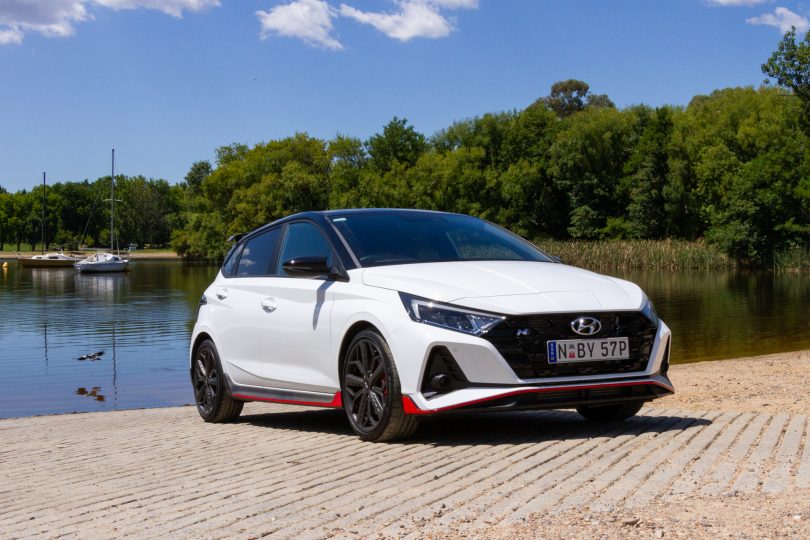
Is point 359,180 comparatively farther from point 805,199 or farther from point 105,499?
point 105,499

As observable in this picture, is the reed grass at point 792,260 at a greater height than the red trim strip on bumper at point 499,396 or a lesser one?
lesser

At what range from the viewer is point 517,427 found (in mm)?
7598

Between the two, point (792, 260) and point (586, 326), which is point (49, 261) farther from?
point (586, 326)

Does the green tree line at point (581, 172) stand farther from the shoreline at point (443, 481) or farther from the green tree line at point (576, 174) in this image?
the shoreline at point (443, 481)

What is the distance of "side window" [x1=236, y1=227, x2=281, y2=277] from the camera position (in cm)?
892

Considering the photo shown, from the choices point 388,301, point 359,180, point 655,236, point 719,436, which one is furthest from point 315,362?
point 359,180

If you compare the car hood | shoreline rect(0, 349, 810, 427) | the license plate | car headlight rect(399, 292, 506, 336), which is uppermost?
the car hood

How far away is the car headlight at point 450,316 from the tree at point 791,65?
226 ft

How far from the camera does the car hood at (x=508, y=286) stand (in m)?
6.58

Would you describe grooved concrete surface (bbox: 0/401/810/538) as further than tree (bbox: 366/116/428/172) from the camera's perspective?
No

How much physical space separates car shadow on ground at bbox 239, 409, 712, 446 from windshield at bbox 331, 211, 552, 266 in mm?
1224

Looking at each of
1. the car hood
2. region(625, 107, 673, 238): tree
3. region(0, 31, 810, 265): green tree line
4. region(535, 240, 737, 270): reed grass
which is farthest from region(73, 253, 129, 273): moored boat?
the car hood

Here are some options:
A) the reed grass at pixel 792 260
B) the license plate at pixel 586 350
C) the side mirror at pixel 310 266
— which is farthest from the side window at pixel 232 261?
the reed grass at pixel 792 260

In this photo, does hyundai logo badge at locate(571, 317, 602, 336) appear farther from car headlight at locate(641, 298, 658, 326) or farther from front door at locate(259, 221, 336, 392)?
front door at locate(259, 221, 336, 392)
